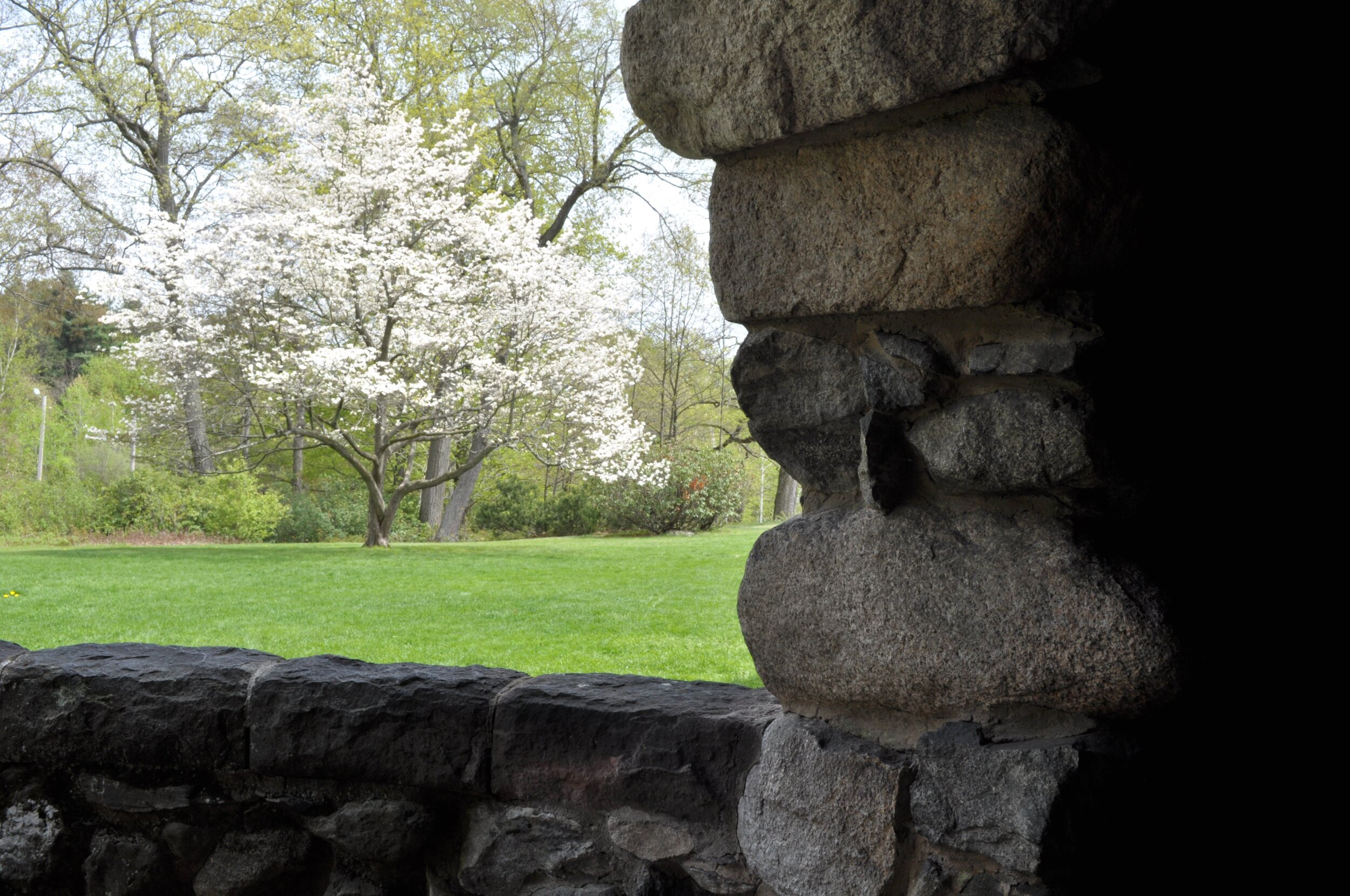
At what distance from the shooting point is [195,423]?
13.7m

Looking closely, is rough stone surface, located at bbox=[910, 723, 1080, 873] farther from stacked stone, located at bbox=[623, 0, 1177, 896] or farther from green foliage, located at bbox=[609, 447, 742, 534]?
green foliage, located at bbox=[609, 447, 742, 534]

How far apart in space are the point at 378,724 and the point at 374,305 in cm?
1154

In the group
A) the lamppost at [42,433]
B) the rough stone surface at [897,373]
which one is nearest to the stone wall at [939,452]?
the rough stone surface at [897,373]

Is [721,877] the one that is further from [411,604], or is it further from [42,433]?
[42,433]

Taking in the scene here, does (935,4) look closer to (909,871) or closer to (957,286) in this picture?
(957,286)

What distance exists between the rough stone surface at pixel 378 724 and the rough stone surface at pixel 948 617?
65 cm

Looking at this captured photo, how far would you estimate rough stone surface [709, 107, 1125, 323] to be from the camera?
3.91ft

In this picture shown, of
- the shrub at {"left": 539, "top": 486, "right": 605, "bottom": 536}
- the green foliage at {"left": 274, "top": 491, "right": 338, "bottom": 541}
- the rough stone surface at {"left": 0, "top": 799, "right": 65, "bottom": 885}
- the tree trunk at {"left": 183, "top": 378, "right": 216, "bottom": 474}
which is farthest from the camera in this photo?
the shrub at {"left": 539, "top": 486, "right": 605, "bottom": 536}

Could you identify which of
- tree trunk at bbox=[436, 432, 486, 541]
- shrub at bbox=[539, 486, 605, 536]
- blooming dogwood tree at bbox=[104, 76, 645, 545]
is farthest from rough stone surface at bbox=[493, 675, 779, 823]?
tree trunk at bbox=[436, 432, 486, 541]

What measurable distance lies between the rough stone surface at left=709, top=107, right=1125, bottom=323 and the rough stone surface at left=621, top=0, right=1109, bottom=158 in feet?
0.21

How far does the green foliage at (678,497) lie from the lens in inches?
649

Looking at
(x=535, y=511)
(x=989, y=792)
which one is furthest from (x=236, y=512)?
(x=989, y=792)

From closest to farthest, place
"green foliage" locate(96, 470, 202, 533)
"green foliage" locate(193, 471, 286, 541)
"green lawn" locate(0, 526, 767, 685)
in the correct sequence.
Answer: "green lawn" locate(0, 526, 767, 685) < "green foliage" locate(96, 470, 202, 533) < "green foliage" locate(193, 471, 286, 541)

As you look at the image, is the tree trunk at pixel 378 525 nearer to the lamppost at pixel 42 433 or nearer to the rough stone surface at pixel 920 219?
the lamppost at pixel 42 433
